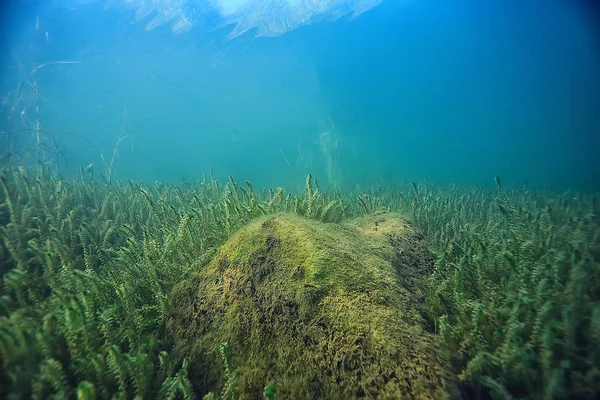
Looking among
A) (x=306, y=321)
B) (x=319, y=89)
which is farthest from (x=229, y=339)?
(x=319, y=89)

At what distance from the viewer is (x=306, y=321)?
5.19 feet

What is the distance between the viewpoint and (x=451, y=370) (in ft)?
4.43

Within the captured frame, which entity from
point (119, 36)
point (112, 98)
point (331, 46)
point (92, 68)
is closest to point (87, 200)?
point (119, 36)

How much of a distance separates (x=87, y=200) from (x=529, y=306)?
6.45 m

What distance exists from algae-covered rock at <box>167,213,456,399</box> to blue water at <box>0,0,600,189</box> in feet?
20.2

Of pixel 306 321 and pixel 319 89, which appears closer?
pixel 306 321

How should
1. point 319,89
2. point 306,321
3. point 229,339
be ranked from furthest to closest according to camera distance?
point 319,89, point 229,339, point 306,321

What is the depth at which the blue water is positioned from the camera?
26.4 metres

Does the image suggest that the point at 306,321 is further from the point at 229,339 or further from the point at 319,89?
the point at 319,89

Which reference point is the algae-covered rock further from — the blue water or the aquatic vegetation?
the blue water

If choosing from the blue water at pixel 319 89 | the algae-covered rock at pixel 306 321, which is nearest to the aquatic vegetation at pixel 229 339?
the algae-covered rock at pixel 306 321

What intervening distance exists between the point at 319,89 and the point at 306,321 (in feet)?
262

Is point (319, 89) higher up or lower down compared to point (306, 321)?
higher up

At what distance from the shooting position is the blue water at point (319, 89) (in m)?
26.4
